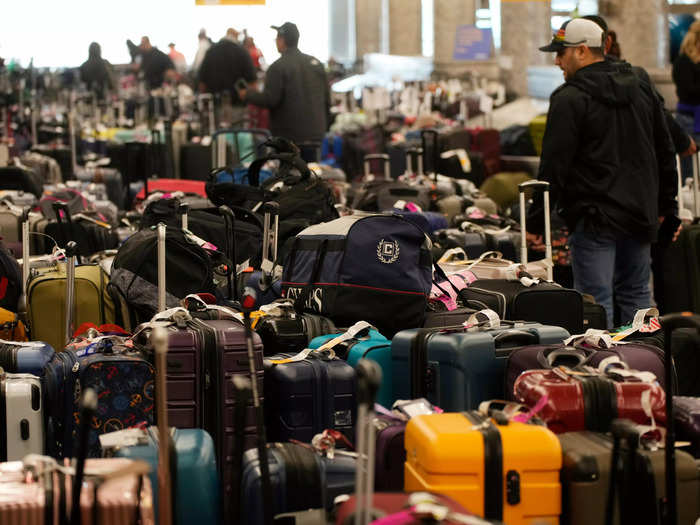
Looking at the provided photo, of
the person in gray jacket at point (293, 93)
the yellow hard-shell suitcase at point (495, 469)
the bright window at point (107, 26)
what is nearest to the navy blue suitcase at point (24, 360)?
the yellow hard-shell suitcase at point (495, 469)

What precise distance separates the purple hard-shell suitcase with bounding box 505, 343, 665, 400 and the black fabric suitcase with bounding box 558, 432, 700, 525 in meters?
0.61

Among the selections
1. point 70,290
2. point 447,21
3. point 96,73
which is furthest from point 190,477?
point 447,21

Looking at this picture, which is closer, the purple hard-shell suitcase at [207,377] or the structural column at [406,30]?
the purple hard-shell suitcase at [207,377]

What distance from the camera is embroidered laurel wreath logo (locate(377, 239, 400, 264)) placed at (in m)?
4.53

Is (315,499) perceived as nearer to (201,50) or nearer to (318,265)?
(318,265)

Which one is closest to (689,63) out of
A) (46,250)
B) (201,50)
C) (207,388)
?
(46,250)

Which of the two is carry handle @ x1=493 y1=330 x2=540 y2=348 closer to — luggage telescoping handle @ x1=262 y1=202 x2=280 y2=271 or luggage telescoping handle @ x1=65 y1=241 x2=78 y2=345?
luggage telescoping handle @ x1=262 y1=202 x2=280 y2=271

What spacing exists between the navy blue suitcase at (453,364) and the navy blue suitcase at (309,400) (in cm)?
19

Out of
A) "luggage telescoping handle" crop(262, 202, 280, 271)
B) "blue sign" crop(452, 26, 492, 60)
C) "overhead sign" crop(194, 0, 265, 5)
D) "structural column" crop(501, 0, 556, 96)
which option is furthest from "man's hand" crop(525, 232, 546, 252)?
Answer: "structural column" crop(501, 0, 556, 96)

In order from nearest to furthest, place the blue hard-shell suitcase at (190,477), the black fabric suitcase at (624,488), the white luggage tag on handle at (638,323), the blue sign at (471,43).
→ the black fabric suitcase at (624,488) → the blue hard-shell suitcase at (190,477) → the white luggage tag on handle at (638,323) → the blue sign at (471,43)

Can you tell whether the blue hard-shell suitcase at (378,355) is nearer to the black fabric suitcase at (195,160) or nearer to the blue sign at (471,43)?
the black fabric suitcase at (195,160)

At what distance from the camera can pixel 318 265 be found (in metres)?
4.64

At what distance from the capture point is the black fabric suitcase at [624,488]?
316 centimetres

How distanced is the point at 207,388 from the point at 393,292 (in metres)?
0.89
